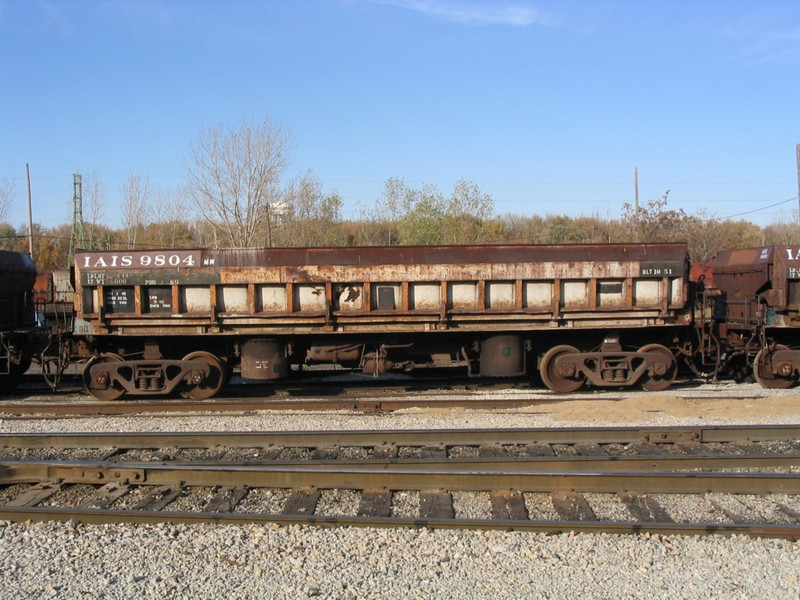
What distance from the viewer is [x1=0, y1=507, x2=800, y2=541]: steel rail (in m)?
5.28

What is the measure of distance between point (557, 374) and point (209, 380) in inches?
250

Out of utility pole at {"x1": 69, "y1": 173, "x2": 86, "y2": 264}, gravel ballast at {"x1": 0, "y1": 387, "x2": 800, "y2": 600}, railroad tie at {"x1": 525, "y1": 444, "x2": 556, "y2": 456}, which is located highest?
utility pole at {"x1": 69, "y1": 173, "x2": 86, "y2": 264}

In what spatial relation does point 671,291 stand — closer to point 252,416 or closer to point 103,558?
point 252,416

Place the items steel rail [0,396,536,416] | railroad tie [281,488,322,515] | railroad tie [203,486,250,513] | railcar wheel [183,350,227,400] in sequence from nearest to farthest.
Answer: railroad tie [281,488,322,515]
railroad tie [203,486,250,513]
steel rail [0,396,536,416]
railcar wheel [183,350,227,400]

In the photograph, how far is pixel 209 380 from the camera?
1191 centimetres

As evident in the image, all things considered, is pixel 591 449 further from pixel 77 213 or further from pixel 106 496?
pixel 77 213

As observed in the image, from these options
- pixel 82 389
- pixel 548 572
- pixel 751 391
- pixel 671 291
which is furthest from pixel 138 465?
pixel 751 391

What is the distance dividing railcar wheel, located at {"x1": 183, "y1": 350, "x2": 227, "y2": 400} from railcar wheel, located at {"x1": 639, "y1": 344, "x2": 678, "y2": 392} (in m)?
7.68

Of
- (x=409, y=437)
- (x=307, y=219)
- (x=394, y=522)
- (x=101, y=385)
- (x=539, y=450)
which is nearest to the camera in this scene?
(x=394, y=522)

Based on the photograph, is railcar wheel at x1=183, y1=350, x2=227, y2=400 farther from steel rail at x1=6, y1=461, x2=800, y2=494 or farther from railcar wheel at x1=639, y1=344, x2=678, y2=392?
railcar wheel at x1=639, y1=344, x2=678, y2=392

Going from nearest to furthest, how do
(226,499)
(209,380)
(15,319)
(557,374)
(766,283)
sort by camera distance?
(226,499), (209,380), (557,374), (766,283), (15,319)

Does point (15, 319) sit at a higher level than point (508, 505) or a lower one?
higher

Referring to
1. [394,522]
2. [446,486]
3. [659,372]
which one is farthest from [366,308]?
[394,522]

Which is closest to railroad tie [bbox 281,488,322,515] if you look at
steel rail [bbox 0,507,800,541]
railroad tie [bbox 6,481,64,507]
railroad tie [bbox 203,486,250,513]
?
steel rail [bbox 0,507,800,541]
